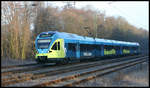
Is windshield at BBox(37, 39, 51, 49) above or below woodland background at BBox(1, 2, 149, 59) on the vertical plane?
below

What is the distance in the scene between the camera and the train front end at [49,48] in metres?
17.7

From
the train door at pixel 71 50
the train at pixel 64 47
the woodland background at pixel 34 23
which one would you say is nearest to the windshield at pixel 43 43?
the train at pixel 64 47

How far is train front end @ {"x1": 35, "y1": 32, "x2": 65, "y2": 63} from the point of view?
17.7 meters

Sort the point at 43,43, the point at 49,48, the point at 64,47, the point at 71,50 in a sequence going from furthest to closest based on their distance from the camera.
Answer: the point at 71,50
the point at 64,47
the point at 43,43
the point at 49,48

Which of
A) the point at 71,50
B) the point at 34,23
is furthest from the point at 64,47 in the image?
the point at 34,23

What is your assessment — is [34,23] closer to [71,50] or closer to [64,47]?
[71,50]

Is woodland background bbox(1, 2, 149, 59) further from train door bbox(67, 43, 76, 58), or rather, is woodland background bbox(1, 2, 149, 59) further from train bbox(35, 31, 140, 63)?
train door bbox(67, 43, 76, 58)

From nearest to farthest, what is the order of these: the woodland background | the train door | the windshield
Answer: the windshield < the train door < the woodland background

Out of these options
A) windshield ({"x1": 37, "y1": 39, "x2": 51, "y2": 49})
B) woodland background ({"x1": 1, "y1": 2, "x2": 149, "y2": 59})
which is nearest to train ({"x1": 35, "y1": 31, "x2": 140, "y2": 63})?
windshield ({"x1": 37, "y1": 39, "x2": 51, "y2": 49})

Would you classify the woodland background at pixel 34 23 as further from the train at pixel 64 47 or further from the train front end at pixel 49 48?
the train front end at pixel 49 48

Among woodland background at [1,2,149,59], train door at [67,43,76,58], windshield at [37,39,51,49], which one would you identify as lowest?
train door at [67,43,76,58]

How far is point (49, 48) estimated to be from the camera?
17.7 meters

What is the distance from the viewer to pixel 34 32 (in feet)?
99.5

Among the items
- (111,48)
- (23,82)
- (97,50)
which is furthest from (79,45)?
(23,82)
